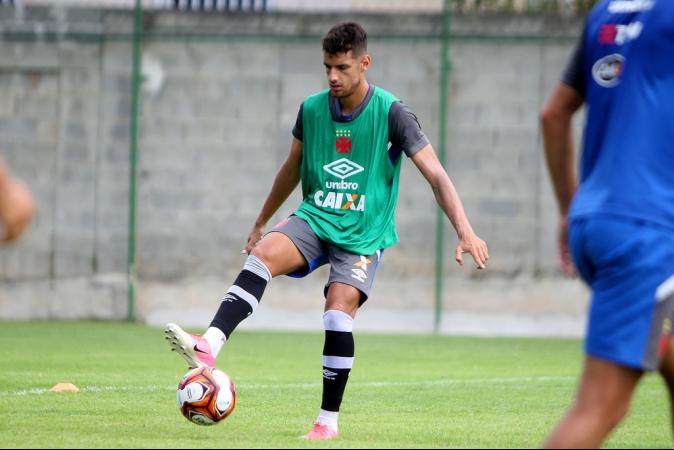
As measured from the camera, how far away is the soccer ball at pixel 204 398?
581 centimetres

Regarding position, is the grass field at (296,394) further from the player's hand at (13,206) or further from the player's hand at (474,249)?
the player's hand at (13,206)

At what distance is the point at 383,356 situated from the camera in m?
11.9

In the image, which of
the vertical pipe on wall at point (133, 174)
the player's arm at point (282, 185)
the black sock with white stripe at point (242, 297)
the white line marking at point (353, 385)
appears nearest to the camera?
the black sock with white stripe at point (242, 297)

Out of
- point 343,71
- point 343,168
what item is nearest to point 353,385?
point 343,168

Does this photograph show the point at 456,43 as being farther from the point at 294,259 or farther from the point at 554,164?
the point at 554,164

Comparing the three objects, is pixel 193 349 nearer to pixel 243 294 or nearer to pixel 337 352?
pixel 243 294

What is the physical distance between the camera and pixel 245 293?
6.43m

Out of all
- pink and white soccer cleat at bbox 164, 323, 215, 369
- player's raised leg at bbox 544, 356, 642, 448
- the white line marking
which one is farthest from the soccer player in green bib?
player's raised leg at bbox 544, 356, 642, 448

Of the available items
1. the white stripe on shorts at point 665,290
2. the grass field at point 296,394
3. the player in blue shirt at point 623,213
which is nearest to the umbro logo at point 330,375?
the grass field at point 296,394

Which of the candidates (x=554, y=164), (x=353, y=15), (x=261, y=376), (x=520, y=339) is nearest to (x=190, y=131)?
(x=353, y=15)

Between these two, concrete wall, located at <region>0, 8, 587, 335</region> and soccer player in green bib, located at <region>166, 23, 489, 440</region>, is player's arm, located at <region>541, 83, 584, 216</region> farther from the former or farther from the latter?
concrete wall, located at <region>0, 8, 587, 335</region>

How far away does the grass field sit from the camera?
6062mm

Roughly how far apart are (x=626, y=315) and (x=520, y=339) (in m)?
11.1

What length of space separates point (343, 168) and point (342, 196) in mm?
150
